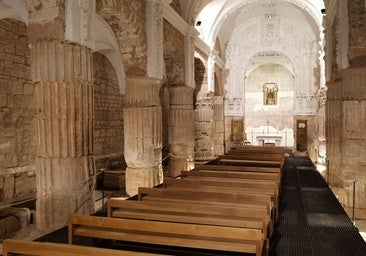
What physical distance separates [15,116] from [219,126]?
12040 millimetres

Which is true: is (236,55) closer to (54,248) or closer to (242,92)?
(242,92)

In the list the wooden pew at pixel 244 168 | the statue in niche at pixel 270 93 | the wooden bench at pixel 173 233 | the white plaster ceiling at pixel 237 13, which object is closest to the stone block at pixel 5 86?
the wooden pew at pixel 244 168

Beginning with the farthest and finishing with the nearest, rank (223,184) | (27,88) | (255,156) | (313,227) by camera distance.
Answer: (255,156) → (27,88) → (223,184) → (313,227)

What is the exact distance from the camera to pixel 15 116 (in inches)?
319

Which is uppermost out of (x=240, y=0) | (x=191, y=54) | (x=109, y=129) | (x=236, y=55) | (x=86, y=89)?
(x=240, y=0)

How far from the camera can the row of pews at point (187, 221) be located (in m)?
3.02

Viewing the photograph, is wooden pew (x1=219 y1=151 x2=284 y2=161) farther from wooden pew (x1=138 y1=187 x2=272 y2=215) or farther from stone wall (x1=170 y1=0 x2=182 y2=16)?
wooden pew (x1=138 y1=187 x2=272 y2=215)

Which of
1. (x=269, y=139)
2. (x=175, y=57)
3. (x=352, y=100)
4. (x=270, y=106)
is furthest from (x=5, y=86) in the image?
(x=270, y=106)

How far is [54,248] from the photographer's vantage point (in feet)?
8.79

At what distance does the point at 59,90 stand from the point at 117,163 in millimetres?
7999

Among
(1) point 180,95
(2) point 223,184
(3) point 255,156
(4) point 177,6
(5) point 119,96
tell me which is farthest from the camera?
(5) point 119,96

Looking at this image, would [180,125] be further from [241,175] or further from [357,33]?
[357,33]

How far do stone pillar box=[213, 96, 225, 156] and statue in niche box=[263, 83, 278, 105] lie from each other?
713cm

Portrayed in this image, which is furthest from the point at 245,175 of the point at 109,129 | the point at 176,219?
the point at 109,129
